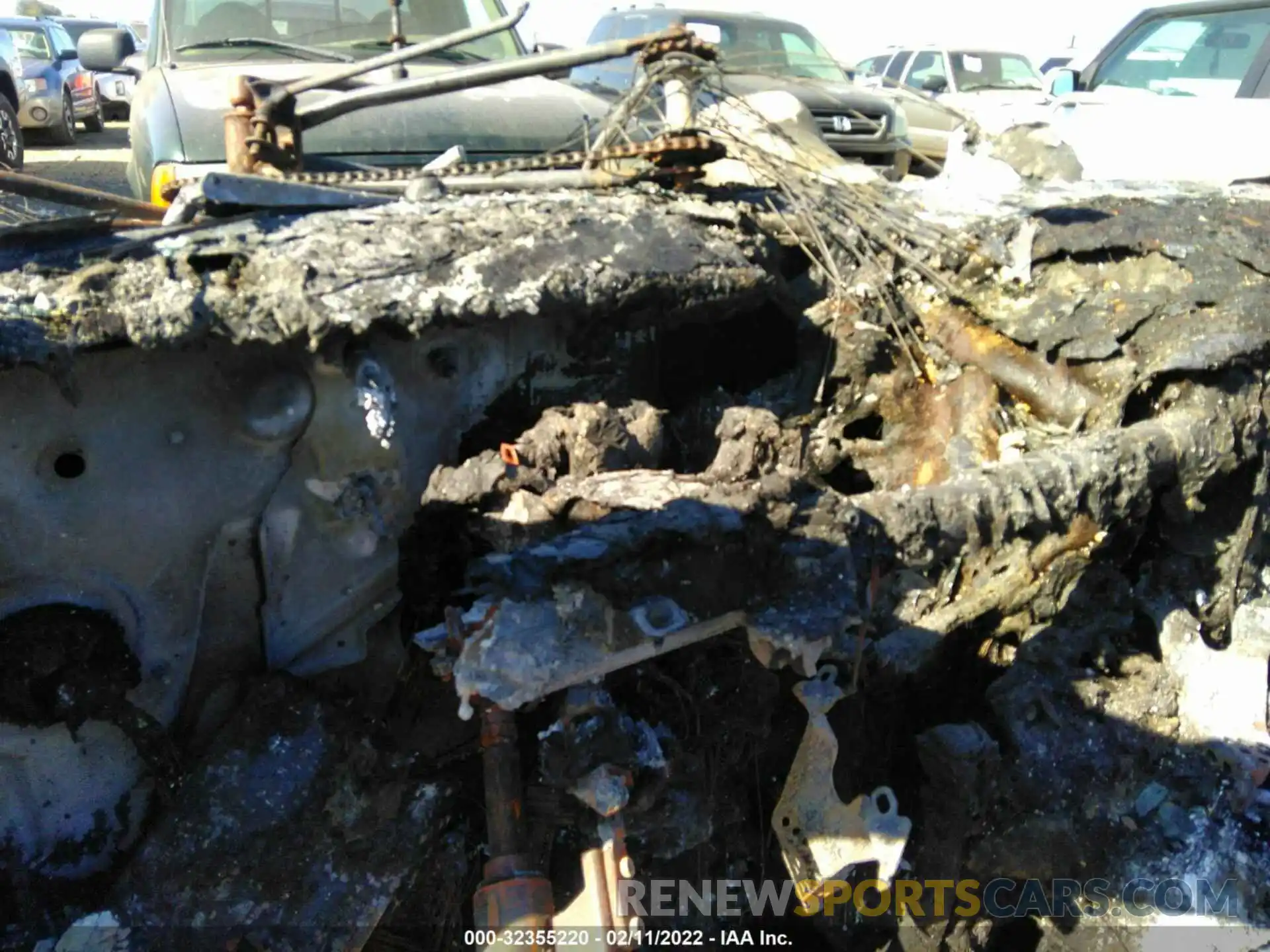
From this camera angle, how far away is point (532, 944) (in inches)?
72.3

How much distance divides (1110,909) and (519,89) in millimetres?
3412

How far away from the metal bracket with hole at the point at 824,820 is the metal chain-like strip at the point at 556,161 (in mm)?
1449

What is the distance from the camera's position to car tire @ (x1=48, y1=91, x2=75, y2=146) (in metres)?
12.8

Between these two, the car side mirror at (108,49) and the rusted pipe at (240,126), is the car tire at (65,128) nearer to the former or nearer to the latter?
the car side mirror at (108,49)

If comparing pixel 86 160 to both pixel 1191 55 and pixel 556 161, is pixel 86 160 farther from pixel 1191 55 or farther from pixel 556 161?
pixel 1191 55

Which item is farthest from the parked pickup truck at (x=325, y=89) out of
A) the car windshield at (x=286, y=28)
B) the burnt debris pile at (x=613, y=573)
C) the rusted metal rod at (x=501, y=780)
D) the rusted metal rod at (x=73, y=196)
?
the rusted metal rod at (x=501, y=780)

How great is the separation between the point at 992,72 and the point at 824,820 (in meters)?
11.1

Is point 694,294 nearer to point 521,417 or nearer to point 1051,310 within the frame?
point 521,417

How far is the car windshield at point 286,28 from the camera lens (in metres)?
4.11

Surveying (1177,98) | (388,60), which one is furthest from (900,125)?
(388,60)

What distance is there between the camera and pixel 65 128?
42.4ft

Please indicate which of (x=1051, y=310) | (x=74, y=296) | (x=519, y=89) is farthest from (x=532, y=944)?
(x=519, y=89)

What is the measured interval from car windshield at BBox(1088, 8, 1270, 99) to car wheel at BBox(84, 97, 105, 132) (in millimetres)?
13703

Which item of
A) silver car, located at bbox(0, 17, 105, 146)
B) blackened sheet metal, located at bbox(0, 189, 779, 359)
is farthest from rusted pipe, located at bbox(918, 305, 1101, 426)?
silver car, located at bbox(0, 17, 105, 146)
